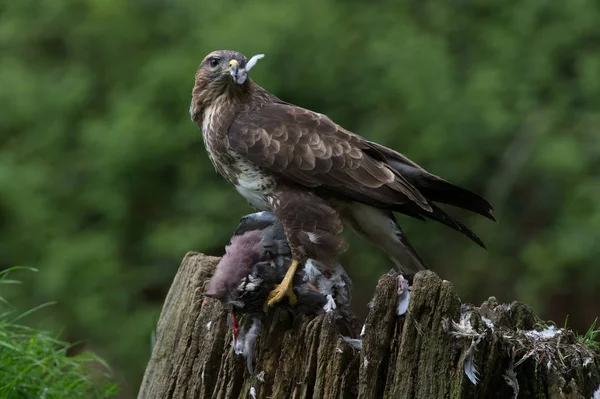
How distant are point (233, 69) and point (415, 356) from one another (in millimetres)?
1975

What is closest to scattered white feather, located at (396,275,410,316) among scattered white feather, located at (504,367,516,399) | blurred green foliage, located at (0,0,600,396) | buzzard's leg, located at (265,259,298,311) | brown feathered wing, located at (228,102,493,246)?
scattered white feather, located at (504,367,516,399)

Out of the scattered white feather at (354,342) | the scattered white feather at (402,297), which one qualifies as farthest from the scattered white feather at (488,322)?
the scattered white feather at (354,342)

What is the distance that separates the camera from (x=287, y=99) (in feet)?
29.7

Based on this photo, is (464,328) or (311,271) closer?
(464,328)

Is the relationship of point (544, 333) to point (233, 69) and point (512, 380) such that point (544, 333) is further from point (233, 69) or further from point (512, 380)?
point (233, 69)

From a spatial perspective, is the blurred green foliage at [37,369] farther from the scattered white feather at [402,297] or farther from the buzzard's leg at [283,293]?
the scattered white feather at [402,297]

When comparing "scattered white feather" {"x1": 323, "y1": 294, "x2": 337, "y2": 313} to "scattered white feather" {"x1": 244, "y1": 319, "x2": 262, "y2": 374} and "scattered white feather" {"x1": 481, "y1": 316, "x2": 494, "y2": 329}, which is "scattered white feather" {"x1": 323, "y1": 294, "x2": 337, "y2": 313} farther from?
"scattered white feather" {"x1": 481, "y1": 316, "x2": 494, "y2": 329}

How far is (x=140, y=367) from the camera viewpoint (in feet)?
29.5

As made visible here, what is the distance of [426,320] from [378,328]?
0.16 metres

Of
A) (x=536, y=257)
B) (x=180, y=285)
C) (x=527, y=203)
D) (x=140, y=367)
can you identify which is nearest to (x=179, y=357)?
(x=180, y=285)

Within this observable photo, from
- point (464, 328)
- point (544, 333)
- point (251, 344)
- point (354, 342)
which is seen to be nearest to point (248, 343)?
point (251, 344)

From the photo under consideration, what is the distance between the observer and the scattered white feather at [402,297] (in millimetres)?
3338

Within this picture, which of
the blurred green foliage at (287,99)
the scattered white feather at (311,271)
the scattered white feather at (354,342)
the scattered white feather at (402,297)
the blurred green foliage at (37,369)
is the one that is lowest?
the blurred green foliage at (37,369)

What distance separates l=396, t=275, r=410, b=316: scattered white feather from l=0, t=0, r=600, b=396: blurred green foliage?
5.44 metres
